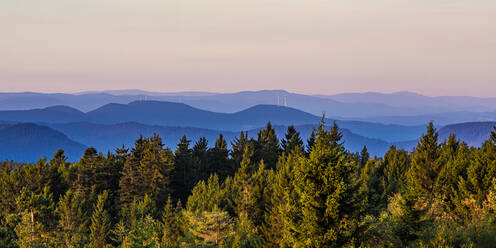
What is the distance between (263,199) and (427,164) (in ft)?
89.3

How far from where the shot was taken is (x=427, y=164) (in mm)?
66312

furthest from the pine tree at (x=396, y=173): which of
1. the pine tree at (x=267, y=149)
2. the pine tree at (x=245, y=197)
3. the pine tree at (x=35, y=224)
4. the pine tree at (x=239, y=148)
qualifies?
the pine tree at (x=35, y=224)

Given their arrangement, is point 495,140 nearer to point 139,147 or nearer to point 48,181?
point 139,147

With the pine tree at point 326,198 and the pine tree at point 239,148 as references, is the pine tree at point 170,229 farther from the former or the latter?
the pine tree at point 326,198

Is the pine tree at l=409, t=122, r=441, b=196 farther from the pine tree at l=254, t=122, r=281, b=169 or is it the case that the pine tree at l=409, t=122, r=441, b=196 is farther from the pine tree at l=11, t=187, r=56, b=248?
the pine tree at l=11, t=187, r=56, b=248

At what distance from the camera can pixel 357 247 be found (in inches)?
960

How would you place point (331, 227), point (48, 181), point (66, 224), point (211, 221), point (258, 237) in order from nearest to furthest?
point (331, 227)
point (211, 221)
point (258, 237)
point (66, 224)
point (48, 181)

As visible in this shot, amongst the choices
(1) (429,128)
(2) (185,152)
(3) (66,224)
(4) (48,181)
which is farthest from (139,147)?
(1) (429,128)

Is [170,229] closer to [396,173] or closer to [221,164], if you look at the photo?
[221,164]

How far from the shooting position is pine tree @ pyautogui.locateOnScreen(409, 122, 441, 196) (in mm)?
65200

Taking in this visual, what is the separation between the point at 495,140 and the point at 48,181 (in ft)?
277

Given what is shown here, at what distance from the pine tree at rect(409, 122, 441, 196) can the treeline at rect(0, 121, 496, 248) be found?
17cm

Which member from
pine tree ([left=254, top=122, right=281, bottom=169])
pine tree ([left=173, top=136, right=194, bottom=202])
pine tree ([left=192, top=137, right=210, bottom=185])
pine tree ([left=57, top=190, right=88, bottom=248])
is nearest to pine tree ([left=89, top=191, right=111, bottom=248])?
pine tree ([left=57, top=190, right=88, bottom=248])

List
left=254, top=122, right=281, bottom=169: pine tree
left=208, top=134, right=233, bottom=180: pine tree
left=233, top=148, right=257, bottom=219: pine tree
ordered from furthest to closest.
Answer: left=254, top=122, right=281, bottom=169: pine tree
left=208, top=134, right=233, bottom=180: pine tree
left=233, top=148, right=257, bottom=219: pine tree
